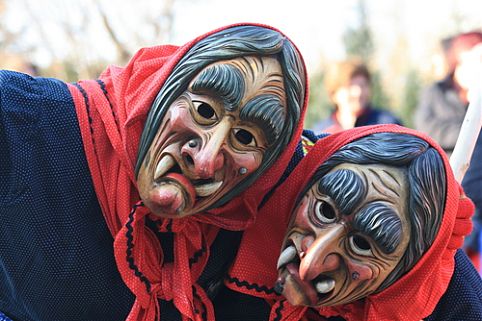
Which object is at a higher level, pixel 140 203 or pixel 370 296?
pixel 140 203

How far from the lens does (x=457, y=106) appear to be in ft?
9.36

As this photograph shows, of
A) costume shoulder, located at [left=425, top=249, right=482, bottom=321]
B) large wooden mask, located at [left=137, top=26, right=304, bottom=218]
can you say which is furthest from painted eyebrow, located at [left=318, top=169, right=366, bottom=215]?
costume shoulder, located at [left=425, top=249, right=482, bottom=321]

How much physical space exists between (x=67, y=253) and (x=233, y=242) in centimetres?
34

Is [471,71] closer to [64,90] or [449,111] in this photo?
[449,111]

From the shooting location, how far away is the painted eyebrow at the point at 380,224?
110 centimetres

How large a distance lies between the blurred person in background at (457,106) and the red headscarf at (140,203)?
1572mm

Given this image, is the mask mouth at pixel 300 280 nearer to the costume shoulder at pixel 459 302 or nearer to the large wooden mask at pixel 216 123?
the large wooden mask at pixel 216 123

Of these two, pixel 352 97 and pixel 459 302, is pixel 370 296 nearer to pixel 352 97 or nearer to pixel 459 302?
pixel 459 302

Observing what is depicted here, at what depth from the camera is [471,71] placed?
8.89 ft

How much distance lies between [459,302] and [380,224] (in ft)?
1.37

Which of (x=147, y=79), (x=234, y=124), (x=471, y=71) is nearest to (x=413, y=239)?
(x=234, y=124)

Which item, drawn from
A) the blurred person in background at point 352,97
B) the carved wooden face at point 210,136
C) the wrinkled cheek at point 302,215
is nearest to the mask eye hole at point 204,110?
the carved wooden face at point 210,136

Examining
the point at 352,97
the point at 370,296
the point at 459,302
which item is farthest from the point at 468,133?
the point at 352,97

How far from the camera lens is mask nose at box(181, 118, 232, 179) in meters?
1.07
